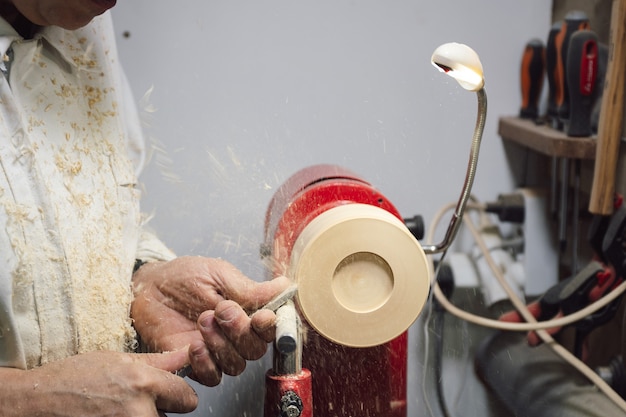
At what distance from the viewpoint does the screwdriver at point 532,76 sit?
1.54 meters

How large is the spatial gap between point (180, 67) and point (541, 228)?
2.93 ft

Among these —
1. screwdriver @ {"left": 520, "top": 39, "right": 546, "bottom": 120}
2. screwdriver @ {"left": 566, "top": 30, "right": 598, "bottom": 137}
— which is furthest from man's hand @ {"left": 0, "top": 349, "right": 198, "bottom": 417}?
screwdriver @ {"left": 520, "top": 39, "right": 546, "bottom": 120}

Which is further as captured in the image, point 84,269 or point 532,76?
point 532,76

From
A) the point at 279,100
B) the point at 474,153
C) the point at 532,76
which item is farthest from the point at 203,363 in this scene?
the point at 532,76

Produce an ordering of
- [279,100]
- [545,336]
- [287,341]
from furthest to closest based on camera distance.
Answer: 1. [279,100]
2. [545,336]
3. [287,341]

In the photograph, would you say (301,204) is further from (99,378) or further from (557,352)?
(557,352)

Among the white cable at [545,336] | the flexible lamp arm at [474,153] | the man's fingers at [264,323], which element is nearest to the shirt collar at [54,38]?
the man's fingers at [264,323]

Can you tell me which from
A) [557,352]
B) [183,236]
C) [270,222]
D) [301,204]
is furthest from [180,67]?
[557,352]

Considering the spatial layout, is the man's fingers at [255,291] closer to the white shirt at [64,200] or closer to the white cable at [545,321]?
the white shirt at [64,200]

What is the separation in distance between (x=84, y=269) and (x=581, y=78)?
100 cm

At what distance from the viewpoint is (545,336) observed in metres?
1.38

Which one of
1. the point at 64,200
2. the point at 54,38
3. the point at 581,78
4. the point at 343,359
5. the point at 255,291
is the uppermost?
the point at 54,38

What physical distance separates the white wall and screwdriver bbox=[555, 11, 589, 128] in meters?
0.19

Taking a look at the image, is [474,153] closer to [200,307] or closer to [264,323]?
[264,323]
